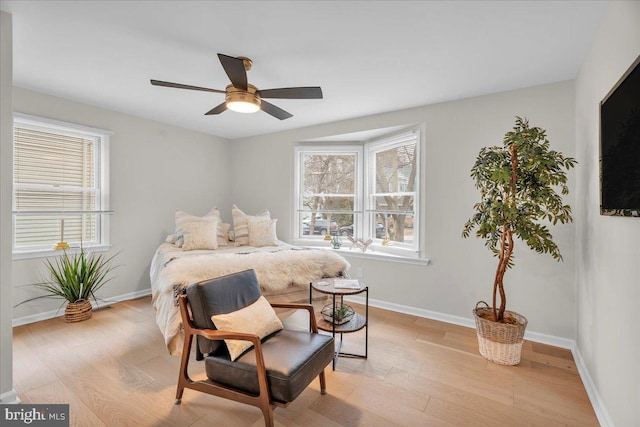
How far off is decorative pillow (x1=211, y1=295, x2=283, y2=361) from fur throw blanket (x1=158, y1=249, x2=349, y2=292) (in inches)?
30.7

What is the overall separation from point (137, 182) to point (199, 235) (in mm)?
1273

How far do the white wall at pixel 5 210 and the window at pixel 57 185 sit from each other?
5.23 feet

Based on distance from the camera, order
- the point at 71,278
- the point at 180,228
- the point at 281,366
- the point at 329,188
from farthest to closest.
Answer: the point at 329,188 → the point at 180,228 → the point at 71,278 → the point at 281,366

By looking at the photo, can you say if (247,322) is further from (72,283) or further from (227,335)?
(72,283)

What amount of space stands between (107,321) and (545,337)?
14.8 ft

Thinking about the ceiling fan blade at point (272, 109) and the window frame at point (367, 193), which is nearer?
the ceiling fan blade at point (272, 109)

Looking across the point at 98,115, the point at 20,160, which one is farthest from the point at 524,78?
the point at 20,160

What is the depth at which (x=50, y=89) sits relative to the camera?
3.02m

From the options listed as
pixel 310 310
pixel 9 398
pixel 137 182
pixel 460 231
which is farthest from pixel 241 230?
pixel 460 231

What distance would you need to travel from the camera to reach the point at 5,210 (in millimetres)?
1804

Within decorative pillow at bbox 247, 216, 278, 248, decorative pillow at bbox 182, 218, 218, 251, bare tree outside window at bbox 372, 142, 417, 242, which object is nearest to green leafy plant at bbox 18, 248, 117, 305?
decorative pillow at bbox 182, 218, 218, 251

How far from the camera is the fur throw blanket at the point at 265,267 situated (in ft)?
8.18

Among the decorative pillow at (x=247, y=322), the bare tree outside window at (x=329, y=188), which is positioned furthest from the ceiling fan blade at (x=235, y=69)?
the bare tree outside window at (x=329, y=188)

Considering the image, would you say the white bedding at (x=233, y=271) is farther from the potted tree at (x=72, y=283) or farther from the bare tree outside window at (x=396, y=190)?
the bare tree outside window at (x=396, y=190)
